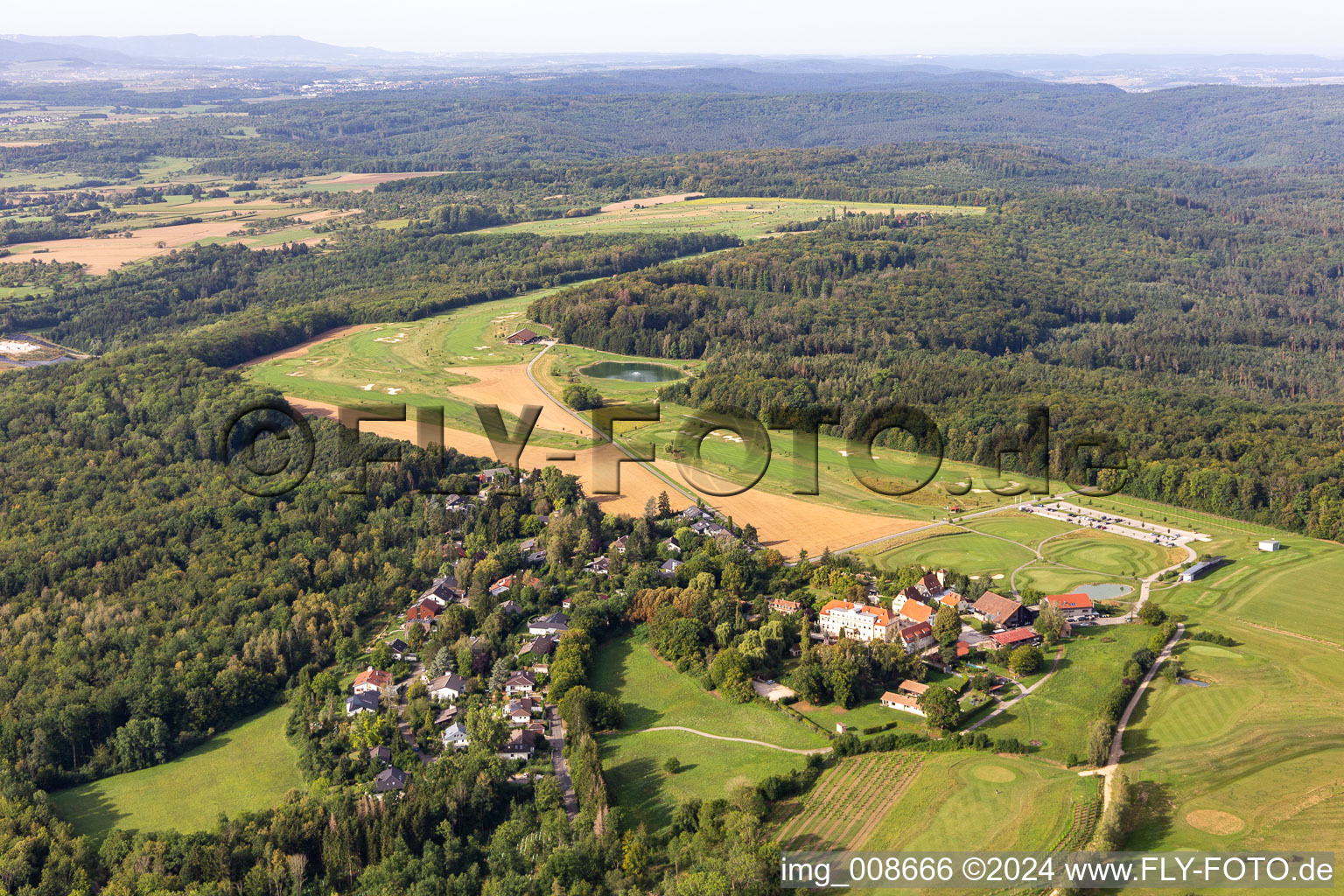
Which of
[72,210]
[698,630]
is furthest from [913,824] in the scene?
[72,210]

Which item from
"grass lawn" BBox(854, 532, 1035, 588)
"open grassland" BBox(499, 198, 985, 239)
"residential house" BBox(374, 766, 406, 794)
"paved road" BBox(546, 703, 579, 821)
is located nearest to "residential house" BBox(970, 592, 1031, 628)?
"grass lawn" BBox(854, 532, 1035, 588)

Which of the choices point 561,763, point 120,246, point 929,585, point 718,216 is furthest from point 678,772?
point 718,216

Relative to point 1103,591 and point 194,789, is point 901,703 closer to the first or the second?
point 1103,591

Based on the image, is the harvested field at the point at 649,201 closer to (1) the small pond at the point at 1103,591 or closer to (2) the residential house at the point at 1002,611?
(1) the small pond at the point at 1103,591

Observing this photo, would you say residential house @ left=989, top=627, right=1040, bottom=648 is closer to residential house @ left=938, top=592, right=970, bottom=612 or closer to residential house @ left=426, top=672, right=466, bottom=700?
residential house @ left=938, top=592, right=970, bottom=612

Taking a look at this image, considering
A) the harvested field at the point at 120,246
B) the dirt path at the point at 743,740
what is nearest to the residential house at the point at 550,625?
the dirt path at the point at 743,740

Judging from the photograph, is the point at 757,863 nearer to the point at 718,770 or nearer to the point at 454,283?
the point at 718,770
